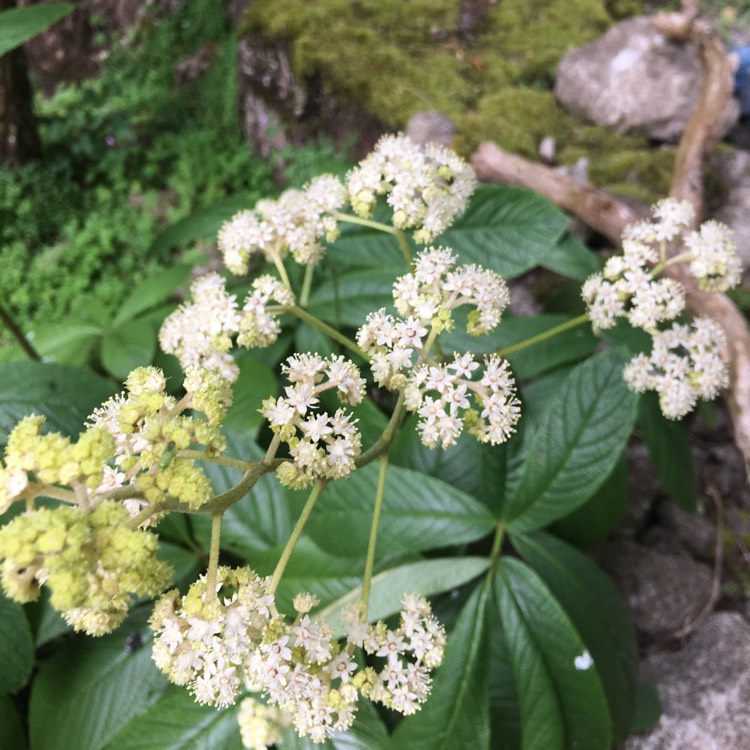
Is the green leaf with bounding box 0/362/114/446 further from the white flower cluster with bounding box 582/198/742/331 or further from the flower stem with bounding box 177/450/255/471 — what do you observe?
the white flower cluster with bounding box 582/198/742/331

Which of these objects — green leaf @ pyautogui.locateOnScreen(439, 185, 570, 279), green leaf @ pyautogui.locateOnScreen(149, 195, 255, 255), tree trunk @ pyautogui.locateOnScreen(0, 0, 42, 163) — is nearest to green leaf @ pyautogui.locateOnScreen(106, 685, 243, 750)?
green leaf @ pyautogui.locateOnScreen(439, 185, 570, 279)

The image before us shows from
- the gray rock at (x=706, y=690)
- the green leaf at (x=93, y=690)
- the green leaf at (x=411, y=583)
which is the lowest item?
the gray rock at (x=706, y=690)

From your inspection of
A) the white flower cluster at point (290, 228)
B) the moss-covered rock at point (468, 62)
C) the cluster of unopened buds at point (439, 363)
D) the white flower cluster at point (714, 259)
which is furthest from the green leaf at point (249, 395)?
the moss-covered rock at point (468, 62)

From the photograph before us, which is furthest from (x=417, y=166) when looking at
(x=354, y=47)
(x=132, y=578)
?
(x=354, y=47)

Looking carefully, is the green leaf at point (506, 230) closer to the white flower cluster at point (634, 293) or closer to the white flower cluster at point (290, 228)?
the white flower cluster at point (634, 293)

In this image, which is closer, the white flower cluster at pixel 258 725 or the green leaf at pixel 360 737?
the white flower cluster at pixel 258 725

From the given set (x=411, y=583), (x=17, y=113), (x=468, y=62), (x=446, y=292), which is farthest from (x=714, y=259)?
(x=17, y=113)

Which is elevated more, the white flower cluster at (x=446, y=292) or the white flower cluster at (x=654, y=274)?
the white flower cluster at (x=446, y=292)
